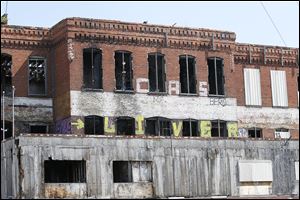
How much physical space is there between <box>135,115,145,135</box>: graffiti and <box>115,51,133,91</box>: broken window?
194cm

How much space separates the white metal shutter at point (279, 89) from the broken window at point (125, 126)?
12.6 meters

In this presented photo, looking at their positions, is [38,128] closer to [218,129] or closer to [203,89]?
[203,89]

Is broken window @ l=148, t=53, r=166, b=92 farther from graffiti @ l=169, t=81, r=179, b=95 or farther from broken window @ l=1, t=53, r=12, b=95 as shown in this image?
broken window @ l=1, t=53, r=12, b=95

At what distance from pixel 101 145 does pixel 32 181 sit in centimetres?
423

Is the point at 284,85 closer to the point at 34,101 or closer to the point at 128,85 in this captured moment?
the point at 128,85

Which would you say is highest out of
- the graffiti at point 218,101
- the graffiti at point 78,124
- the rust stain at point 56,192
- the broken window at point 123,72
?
the broken window at point 123,72

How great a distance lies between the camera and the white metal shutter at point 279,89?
1896 inches

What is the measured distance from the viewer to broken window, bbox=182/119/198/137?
1671 inches

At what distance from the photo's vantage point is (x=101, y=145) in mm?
34469

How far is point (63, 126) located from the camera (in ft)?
130

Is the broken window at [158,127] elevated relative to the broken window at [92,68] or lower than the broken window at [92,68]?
A: lower

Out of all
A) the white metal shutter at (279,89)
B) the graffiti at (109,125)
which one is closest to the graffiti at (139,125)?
the graffiti at (109,125)

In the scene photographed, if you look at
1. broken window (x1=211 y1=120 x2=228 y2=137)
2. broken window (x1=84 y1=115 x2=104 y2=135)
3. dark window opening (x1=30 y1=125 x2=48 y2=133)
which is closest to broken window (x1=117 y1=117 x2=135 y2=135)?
broken window (x1=84 y1=115 x2=104 y2=135)

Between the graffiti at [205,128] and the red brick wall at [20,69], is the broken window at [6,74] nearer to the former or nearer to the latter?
the red brick wall at [20,69]
